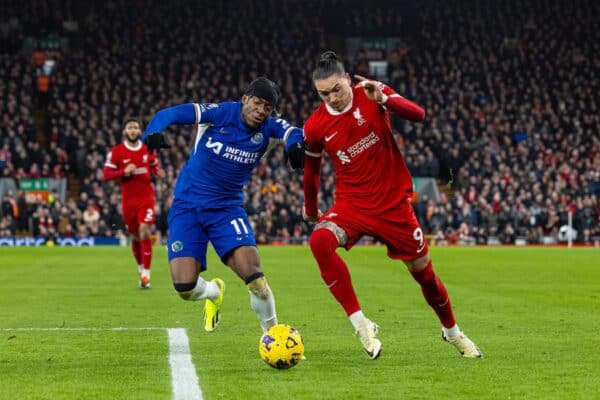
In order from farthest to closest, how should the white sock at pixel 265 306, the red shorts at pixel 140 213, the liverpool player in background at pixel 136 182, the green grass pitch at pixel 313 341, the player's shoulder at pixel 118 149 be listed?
the red shorts at pixel 140 213
the player's shoulder at pixel 118 149
the liverpool player in background at pixel 136 182
the white sock at pixel 265 306
the green grass pitch at pixel 313 341

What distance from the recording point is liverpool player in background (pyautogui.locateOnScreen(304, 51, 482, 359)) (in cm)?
920

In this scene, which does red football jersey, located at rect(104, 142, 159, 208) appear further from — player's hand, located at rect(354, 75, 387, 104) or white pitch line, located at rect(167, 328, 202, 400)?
player's hand, located at rect(354, 75, 387, 104)

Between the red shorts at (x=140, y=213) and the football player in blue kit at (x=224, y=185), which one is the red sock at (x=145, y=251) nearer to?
the red shorts at (x=140, y=213)

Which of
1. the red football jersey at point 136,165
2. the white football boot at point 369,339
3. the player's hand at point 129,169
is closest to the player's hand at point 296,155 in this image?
the white football boot at point 369,339

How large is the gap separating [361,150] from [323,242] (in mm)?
861

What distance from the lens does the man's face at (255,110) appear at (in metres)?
9.61

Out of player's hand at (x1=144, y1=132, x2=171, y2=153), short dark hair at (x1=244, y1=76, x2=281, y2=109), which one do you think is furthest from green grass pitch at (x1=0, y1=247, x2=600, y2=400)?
short dark hair at (x1=244, y1=76, x2=281, y2=109)

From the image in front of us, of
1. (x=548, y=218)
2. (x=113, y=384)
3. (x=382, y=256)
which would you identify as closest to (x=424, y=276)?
(x=113, y=384)

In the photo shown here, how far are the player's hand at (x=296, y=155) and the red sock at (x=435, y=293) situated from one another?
136cm

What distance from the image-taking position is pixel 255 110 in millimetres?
9641

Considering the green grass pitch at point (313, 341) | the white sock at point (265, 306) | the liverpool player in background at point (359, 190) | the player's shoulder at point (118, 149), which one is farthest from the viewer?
the player's shoulder at point (118, 149)

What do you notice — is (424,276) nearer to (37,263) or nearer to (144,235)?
(144,235)

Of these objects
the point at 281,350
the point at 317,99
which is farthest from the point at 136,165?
the point at 317,99

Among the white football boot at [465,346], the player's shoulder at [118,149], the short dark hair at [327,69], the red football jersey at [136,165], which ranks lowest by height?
the red football jersey at [136,165]
